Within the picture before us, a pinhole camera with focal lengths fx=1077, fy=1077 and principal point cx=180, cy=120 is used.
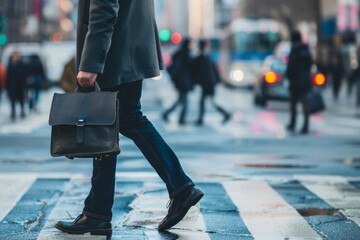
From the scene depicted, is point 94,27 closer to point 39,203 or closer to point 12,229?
point 12,229

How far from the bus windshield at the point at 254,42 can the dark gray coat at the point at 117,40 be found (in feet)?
145

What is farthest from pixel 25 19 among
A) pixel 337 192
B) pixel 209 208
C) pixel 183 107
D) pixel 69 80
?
pixel 209 208

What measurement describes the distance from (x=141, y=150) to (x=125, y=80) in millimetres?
475

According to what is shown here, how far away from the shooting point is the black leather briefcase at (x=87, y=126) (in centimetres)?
635

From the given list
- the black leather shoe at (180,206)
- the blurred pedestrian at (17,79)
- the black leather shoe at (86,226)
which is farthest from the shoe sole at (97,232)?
the blurred pedestrian at (17,79)

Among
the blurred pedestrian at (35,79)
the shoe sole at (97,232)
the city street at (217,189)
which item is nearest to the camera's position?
the shoe sole at (97,232)

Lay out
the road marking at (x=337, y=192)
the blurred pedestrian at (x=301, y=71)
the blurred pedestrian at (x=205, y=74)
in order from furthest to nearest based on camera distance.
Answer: the blurred pedestrian at (x=205, y=74) → the blurred pedestrian at (x=301, y=71) → the road marking at (x=337, y=192)

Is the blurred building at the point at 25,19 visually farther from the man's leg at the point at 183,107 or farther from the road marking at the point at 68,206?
the road marking at the point at 68,206

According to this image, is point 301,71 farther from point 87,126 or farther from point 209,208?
point 87,126

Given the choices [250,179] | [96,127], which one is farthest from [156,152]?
[250,179]

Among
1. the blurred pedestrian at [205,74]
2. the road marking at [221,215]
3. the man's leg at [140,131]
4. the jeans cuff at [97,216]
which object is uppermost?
the man's leg at [140,131]

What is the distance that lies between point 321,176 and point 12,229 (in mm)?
4438

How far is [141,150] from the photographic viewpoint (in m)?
6.80

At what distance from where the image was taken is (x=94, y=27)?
6363mm
